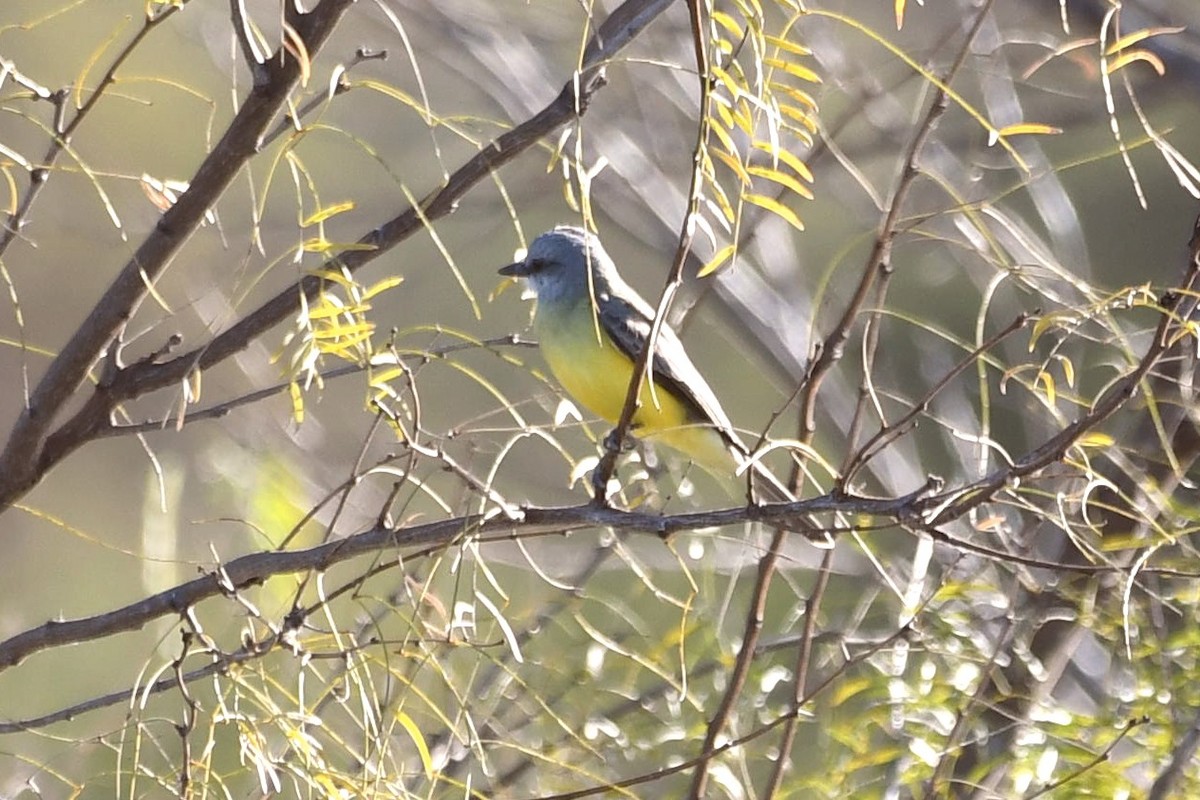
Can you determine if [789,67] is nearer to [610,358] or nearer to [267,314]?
[267,314]

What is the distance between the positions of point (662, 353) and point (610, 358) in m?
0.09

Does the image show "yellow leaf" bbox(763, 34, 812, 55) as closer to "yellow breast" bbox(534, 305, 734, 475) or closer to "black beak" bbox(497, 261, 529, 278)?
"yellow breast" bbox(534, 305, 734, 475)

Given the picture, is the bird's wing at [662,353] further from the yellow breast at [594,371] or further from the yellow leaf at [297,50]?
the yellow leaf at [297,50]

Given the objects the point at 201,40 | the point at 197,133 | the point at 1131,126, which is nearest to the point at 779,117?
the point at 201,40

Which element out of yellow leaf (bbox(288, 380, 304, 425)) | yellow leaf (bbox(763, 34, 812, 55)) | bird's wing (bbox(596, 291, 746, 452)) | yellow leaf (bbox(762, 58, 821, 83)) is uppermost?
bird's wing (bbox(596, 291, 746, 452))

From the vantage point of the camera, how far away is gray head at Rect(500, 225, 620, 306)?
290 cm

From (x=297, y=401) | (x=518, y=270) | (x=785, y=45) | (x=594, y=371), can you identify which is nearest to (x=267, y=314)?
(x=297, y=401)

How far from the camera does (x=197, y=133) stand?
8.30m

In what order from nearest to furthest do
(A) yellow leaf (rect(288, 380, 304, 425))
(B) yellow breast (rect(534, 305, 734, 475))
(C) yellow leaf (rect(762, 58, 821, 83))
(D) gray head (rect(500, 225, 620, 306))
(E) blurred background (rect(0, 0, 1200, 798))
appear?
(C) yellow leaf (rect(762, 58, 821, 83)), (A) yellow leaf (rect(288, 380, 304, 425)), (E) blurred background (rect(0, 0, 1200, 798)), (B) yellow breast (rect(534, 305, 734, 475)), (D) gray head (rect(500, 225, 620, 306))

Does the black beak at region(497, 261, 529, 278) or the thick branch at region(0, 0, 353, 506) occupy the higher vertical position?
the black beak at region(497, 261, 529, 278)

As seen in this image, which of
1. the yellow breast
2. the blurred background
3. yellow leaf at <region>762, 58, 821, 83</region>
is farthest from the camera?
the yellow breast

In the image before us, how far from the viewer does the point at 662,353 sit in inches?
108

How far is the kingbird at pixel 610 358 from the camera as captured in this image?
2754mm

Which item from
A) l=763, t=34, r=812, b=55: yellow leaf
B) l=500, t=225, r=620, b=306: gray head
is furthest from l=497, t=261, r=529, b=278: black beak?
l=763, t=34, r=812, b=55: yellow leaf
